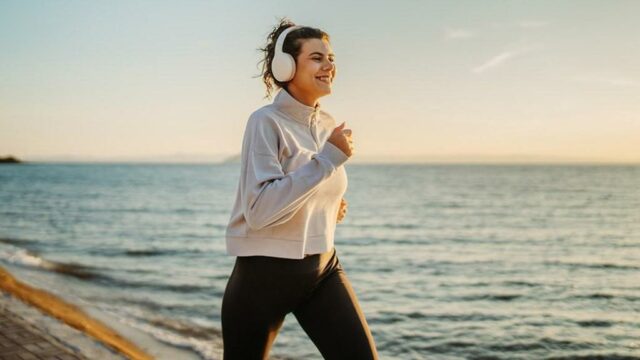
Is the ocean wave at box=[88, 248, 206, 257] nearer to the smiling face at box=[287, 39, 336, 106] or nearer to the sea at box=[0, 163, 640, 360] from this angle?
the sea at box=[0, 163, 640, 360]

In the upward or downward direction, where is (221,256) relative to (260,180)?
downward

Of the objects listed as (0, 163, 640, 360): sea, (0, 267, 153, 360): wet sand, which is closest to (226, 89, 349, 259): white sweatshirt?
(0, 267, 153, 360): wet sand

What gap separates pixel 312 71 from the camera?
2.22 meters

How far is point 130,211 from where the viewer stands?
3038 cm

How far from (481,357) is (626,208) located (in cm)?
3601

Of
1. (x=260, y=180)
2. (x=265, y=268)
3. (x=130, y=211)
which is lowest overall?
(x=130, y=211)

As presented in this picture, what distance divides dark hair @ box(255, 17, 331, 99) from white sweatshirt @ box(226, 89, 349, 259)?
0.18 metres

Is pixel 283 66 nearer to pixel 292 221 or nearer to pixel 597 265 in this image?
pixel 292 221

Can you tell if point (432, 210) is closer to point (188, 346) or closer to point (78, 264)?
point (78, 264)

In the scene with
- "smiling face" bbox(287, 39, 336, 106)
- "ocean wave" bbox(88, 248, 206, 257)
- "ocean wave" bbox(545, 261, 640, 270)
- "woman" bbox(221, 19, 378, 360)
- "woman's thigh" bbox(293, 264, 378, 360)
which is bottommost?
"ocean wave" bbox(545, 261, 640, 270)

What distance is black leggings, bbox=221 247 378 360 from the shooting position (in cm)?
206

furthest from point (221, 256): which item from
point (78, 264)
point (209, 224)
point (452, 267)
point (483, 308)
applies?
point (209, 224)

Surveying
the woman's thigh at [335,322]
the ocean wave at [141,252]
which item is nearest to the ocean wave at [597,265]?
the ocean wave at [141,252]

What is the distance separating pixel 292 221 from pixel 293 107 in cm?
46
